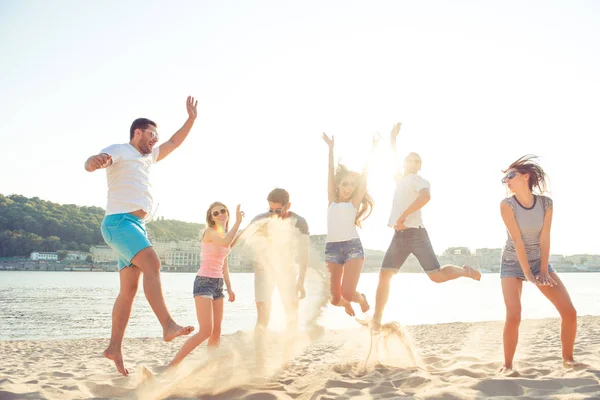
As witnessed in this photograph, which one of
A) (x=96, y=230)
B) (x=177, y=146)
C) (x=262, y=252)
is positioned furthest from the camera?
(x=96, y=230)

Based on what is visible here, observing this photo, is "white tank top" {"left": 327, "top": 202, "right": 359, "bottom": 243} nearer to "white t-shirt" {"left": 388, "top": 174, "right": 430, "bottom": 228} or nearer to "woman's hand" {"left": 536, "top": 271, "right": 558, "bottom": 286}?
"white t-shirt" {"left": 388, "top": 174, "right": 430, "bottom": 228}

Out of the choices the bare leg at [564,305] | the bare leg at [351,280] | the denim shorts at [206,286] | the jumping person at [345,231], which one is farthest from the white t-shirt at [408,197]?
the denim shorts at [206,286]

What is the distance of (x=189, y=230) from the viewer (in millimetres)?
110938

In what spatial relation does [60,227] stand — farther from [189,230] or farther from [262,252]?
[262,252]

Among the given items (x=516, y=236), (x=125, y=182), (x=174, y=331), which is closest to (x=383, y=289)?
(x=516, y=236)

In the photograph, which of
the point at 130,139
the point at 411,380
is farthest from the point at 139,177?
the point at 411,380

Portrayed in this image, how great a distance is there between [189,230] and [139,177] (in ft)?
359

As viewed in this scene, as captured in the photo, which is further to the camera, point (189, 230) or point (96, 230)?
point (96, 230)

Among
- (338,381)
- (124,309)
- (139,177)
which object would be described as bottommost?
(338,381)

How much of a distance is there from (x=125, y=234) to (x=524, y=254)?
3.54 m

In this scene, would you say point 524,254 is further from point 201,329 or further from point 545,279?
point 201,329

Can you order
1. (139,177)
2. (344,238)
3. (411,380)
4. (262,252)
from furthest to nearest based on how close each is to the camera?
(344,238) < (262,252) < (411,380) < (139,177)

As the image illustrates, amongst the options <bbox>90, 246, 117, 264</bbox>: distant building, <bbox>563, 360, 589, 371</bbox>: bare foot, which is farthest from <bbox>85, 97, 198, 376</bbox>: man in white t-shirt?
<bbox>90, 246, 117, 264</bbox>: distant building

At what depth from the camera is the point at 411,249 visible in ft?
19.4
